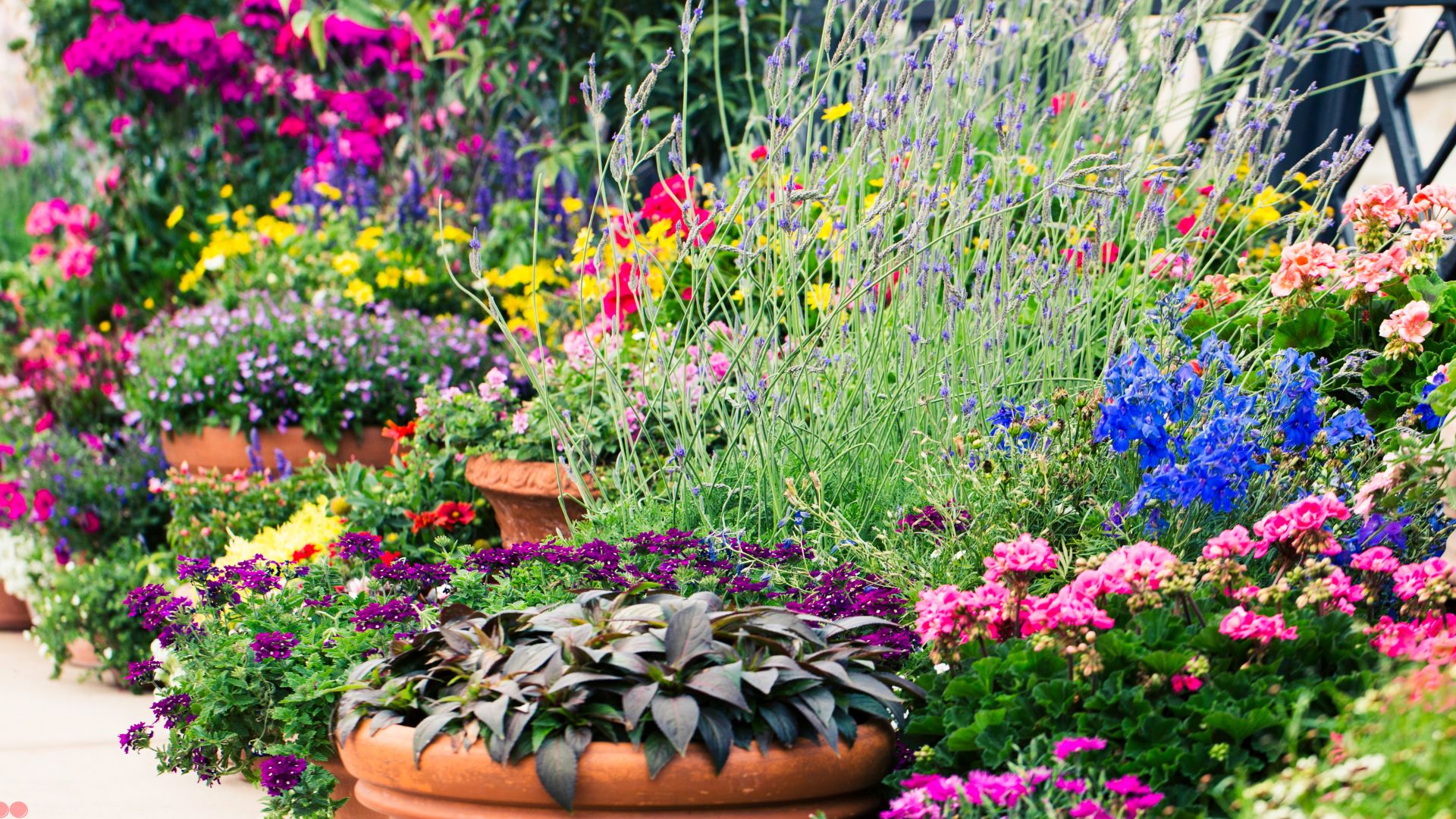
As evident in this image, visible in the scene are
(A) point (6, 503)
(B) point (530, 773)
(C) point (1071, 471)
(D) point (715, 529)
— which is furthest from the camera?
(A) point (6, 503)

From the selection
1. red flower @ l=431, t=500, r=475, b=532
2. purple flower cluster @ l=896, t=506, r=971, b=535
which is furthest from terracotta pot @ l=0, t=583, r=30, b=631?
purple flower cluster @ l=896, t=506, r=971, b=535

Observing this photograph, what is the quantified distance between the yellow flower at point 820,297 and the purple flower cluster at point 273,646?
44.6 inches

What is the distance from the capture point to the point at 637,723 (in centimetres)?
166

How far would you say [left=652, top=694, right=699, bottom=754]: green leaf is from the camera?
1613mm

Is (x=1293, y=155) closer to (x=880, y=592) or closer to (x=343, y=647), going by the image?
(x=880, y=592)

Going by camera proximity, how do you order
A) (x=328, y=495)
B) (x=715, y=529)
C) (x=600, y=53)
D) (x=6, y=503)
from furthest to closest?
(x=600, y=53) < (x=6, y=503) < (x=328, y=495) < (x=715, y=529)

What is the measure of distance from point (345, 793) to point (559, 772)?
80 centimetres

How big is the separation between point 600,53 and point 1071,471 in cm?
312

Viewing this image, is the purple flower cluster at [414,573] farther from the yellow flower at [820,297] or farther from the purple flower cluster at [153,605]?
the yellow flower at [820,297]

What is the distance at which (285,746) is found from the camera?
83.8 inches

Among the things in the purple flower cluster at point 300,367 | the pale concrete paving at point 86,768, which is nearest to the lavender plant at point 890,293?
the pale concrete paving at point 86,768

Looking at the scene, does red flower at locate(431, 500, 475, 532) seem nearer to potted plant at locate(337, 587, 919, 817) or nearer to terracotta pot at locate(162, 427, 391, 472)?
terracotta pot at locate(162, 427, 391, 472)

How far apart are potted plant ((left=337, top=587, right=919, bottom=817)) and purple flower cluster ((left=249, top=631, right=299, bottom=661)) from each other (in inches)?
15.6

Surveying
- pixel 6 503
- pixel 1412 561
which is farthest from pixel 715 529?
pixel 6 503
